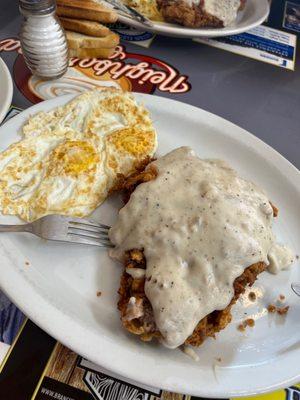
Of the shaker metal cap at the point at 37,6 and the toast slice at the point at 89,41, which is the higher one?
the shaker metal cap at the point at 37,6

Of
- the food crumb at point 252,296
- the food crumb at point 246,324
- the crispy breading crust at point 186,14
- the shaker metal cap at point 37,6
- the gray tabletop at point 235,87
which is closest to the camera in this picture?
the food crumb at point 246,324

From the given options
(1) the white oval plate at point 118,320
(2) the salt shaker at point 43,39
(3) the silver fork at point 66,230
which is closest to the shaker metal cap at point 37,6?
(2) the salt shaker at point 43,39

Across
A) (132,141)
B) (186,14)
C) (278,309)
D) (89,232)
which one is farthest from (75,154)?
(186,14)

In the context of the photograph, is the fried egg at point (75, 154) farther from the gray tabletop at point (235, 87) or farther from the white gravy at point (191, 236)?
the gray tabletop at point (235, 87)

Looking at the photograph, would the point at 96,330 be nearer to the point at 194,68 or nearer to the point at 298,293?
the point at 298,293

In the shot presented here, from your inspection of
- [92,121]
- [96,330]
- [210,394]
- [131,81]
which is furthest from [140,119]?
[210,394]

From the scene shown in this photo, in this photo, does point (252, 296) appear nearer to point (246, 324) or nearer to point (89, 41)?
point (246, 324)

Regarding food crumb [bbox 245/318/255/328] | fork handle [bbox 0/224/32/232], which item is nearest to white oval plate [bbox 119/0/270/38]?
fork handle [bbox 0/224/32/232]
